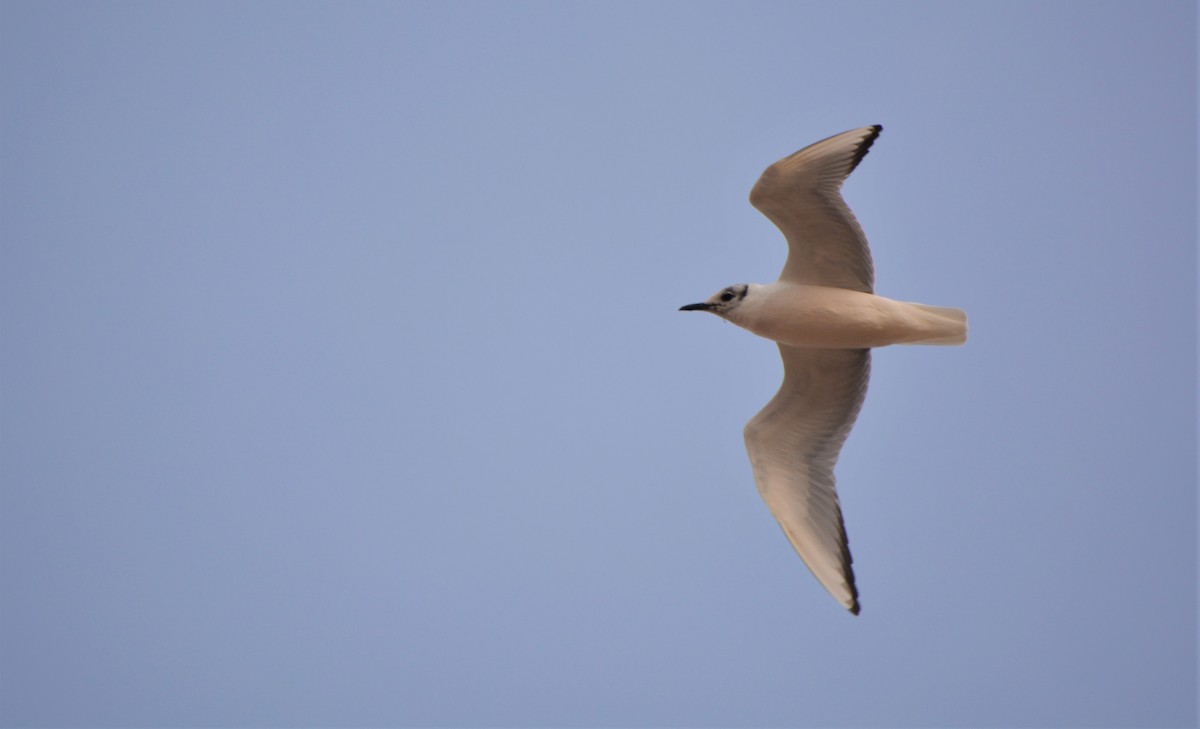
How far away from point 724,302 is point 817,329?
1.76 feet

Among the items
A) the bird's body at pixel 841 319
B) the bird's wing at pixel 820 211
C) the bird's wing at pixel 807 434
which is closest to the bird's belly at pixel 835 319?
the bird's body at pixel 841 319

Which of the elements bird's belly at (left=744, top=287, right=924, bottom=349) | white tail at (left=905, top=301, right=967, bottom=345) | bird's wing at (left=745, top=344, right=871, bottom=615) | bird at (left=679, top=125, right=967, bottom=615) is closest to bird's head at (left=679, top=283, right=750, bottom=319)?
bird at (left=679, top=125, right=967, bottom=615)

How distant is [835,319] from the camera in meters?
6.27

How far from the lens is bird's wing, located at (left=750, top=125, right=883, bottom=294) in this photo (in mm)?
6051

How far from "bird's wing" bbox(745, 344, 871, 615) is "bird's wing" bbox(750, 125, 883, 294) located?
481mm

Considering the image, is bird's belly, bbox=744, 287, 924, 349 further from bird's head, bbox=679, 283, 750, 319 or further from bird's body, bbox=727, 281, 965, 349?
bird's head, bbox=679, 283, 750, 319

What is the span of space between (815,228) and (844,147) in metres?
0.44

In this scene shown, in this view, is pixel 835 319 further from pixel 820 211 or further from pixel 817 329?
pixel 820 211

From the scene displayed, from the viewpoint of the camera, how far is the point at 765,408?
6.89m

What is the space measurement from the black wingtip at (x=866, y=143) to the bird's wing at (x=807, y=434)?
1107mm

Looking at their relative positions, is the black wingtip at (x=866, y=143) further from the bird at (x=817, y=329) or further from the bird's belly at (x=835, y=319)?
the bird's belly at (x=835, y=319)

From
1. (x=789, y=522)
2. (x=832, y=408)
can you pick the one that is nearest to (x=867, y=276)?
(x=832, y=408)

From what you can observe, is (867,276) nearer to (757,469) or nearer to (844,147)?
(844,147)

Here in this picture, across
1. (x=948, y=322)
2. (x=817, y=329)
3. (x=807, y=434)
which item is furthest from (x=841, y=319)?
(x=807, y=434)
